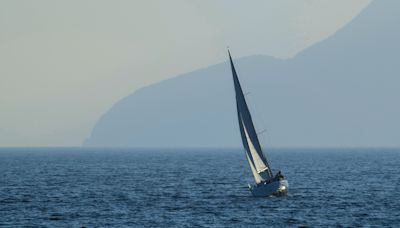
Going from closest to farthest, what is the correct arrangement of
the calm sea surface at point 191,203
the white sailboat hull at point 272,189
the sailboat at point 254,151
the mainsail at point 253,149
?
1. the calm sea surface at point 191,203
2. the white sailboat hull at point 272,189
3. the sailboat at point 254,151
4. the mainsail at point 253,149

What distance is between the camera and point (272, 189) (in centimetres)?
8269

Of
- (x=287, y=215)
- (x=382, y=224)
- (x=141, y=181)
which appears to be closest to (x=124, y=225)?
(x=287, y=215)

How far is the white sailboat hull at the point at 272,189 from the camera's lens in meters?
82.4

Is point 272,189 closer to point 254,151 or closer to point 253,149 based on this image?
point 254,151

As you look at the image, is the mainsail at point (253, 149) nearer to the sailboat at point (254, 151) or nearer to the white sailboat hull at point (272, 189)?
the sailboat at point (254, 151)


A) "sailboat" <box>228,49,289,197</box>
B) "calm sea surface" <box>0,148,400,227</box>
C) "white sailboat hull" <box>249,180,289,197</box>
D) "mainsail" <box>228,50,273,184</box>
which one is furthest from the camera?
"mainsail" <box>228,50,273,184</box>

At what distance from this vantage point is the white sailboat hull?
8238 centimetres

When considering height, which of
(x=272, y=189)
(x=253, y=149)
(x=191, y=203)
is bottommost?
(x=191, y=203)

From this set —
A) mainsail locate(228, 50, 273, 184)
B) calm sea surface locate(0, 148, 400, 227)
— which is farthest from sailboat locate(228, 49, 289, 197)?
calm sea surface locate(0, 148, 400, 227)

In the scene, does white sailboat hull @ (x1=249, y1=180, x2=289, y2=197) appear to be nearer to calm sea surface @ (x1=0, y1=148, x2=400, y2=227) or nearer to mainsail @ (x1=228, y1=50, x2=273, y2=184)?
calm sea surface @ (x1=0, y1=148, x2=400, y2=227)

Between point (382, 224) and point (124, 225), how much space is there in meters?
20.2

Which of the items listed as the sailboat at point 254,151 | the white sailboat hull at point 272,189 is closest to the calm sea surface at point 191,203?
the white sailboat hull at point 272,189

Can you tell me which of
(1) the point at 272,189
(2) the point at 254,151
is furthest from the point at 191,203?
(2) the point at 254,151

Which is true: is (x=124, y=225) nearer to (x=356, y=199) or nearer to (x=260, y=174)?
(x=260, y=174)
